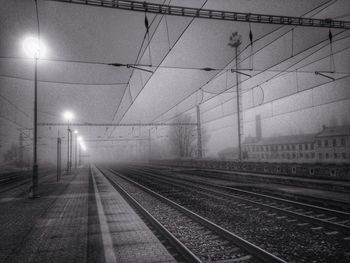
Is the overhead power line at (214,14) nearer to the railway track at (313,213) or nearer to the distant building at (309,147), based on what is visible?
the railway track at (313,213)

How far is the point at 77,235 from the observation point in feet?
24.6

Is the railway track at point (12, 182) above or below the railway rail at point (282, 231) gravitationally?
below

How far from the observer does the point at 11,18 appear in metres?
11.0

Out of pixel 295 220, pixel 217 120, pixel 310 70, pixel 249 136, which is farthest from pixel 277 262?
pixel 249 136

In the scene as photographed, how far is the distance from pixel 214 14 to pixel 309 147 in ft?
178

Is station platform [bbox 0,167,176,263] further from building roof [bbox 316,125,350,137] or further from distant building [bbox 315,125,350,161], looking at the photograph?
building roof [bbox 316,125,350,137]

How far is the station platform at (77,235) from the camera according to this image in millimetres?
5938

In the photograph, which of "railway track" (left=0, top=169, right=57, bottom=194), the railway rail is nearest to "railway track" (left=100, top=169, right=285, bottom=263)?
the railway rail

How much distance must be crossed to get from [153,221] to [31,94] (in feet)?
60.6

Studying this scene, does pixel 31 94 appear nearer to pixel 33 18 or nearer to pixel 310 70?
pixel 33 18

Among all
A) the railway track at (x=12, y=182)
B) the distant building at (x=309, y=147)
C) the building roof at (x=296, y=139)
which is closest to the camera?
the railway track at (x=12, y=182)

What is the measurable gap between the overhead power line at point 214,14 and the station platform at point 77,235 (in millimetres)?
8218

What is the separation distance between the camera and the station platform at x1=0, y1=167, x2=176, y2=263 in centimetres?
594

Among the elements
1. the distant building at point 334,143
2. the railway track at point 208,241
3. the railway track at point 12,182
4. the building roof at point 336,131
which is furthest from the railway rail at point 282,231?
the building roof at point 336,131
